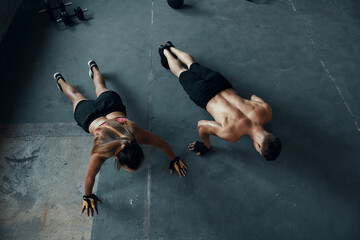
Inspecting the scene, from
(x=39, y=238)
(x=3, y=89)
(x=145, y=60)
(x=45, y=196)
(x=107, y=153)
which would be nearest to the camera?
(x=107, y=153)

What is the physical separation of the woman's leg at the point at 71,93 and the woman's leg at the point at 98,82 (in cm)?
21

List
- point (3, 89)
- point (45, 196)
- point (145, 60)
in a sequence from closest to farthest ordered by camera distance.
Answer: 1. point (45, 196)
2. point (3, 89)
3. point (145, 60)

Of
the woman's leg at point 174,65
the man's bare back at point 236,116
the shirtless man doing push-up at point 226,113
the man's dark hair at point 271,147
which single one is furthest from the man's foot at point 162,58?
the man's dark hair at point 271,147

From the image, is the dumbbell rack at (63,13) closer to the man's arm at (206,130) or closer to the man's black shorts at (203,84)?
the man's black shorts at (203,84)

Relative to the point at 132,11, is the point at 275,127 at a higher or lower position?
lower

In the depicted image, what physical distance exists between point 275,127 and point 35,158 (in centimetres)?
300

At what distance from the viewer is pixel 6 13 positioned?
4078 millimetres

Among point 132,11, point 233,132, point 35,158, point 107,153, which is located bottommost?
point 35,158

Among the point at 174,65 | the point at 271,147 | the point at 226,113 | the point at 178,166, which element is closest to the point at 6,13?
the point at 174,65

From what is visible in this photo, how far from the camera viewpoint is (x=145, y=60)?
3684 mm

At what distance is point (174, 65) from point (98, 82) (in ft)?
3.42

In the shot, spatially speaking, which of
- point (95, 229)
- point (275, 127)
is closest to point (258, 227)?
point (275, 127)

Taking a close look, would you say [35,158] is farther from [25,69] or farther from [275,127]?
[275,127]

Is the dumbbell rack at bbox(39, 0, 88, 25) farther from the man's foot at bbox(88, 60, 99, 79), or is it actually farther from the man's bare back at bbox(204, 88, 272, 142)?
the man's bare back at bbox(204, 88, 272, 142)
